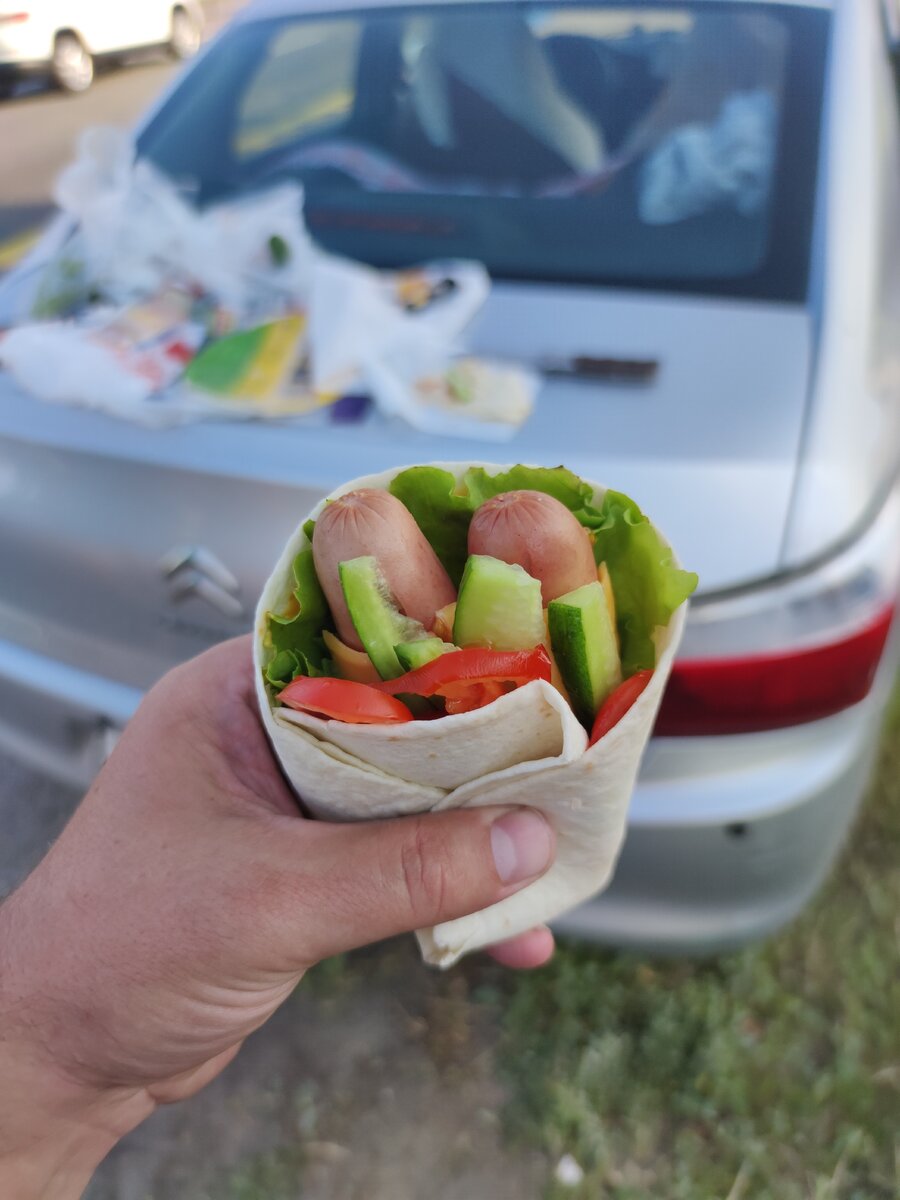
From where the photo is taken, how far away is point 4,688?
2.18 metres

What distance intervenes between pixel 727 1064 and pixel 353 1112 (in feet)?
2.78

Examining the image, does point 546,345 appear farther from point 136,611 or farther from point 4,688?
point 4,688

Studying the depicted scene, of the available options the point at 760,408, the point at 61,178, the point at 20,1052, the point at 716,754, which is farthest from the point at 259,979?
the point at 61,178

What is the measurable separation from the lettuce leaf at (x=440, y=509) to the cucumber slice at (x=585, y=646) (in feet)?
0.70

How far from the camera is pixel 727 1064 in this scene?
2.12 metres

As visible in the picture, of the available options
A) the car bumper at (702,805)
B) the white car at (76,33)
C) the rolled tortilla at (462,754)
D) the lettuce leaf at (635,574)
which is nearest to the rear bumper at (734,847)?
the car bumper at (702,805)

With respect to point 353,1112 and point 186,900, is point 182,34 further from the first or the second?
point 186,900

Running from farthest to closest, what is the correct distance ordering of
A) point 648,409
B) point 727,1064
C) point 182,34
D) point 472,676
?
point 182,34
point 727,1064
point 648,409
point 472,676

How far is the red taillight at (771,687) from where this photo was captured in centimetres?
160

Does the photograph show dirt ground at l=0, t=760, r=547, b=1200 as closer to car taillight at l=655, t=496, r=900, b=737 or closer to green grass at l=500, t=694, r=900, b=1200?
green grass at l=500, t=694, r=900, b=1200

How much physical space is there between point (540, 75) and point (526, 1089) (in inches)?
97.2

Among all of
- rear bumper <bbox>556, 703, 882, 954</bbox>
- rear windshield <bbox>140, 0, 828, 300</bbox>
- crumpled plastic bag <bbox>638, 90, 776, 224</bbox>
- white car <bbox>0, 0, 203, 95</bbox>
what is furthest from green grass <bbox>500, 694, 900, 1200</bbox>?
white car <bbox>0, 0, 203, 95</bbox>

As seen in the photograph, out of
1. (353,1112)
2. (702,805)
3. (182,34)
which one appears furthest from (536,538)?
(182,34)

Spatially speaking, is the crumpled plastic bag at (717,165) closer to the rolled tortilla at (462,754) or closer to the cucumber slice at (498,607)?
the rolled tortilla at (462,754)
